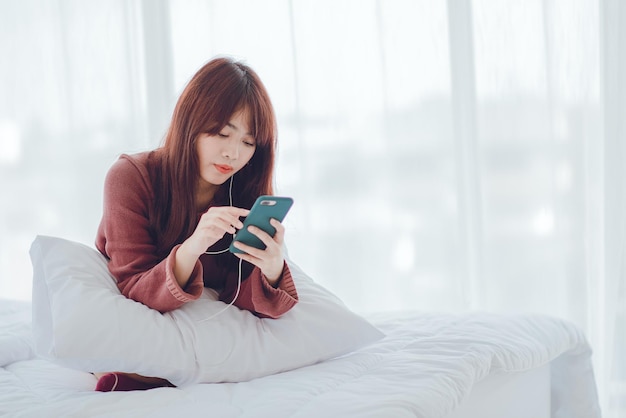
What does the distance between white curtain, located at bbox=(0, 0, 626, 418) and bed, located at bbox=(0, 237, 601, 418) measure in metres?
0.66

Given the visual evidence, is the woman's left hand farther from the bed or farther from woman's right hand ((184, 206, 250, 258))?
the bed

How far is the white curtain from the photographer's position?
2291mm

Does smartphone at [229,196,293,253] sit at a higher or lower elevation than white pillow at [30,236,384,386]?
higher

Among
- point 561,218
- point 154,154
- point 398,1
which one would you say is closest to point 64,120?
point 398,1

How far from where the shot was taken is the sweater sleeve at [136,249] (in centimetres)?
137

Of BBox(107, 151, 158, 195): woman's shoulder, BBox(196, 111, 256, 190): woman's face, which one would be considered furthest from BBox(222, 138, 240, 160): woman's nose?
BBox(107, 151, 158, 195): woman's shoulder

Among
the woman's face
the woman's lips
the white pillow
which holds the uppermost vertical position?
the woman's face

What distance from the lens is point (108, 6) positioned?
3.00m

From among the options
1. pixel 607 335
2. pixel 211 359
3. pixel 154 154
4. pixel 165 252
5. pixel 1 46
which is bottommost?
pixel 607 335

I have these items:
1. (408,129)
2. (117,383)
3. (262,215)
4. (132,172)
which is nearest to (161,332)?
(117,383)

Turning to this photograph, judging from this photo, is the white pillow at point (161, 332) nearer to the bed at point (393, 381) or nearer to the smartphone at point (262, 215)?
the bed at point (393, 381)

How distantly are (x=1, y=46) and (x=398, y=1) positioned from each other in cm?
156

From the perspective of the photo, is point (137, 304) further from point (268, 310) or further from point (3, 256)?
point (3, 256)

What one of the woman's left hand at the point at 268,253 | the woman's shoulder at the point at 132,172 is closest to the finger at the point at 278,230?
the woman's left hand at the point at 268,253
